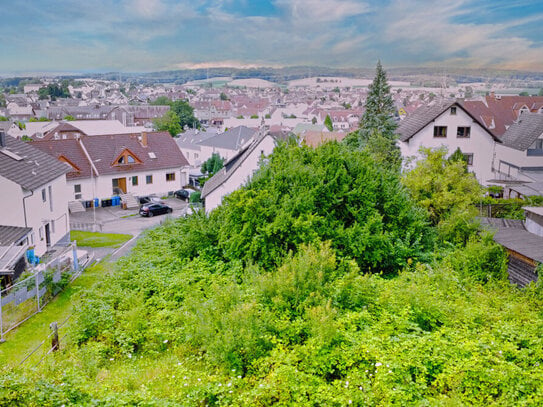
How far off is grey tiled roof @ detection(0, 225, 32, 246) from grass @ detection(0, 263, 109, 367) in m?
3.33

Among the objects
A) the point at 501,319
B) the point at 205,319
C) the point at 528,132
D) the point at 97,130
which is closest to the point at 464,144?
the point at 528,132

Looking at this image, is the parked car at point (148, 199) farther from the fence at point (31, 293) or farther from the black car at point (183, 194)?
the fence at point (31, 293)

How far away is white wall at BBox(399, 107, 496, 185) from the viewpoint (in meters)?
35.8

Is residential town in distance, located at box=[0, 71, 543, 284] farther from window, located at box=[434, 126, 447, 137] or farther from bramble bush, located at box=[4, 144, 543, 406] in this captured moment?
bramble bush, located at box=[4, 144, 543, 406]

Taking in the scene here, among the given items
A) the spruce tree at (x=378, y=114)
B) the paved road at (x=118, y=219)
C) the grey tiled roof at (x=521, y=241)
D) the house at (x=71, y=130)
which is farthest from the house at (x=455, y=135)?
the house at (x=71, y=130)

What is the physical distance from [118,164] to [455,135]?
29535mm

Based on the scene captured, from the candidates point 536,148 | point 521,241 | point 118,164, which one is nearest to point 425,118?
point 536,148

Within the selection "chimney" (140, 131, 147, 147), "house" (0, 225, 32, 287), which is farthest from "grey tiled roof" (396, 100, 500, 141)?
"house" (0, 225, 32, 287)

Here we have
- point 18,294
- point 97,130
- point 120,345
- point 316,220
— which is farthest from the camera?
point 97,130

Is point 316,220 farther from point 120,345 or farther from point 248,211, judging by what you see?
point 120,345

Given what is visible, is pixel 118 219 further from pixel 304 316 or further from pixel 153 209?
pixel 304 316

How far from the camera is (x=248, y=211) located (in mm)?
15625

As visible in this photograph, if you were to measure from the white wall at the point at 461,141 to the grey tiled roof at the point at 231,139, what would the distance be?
2921 centimetres

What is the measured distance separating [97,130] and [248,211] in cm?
6355
